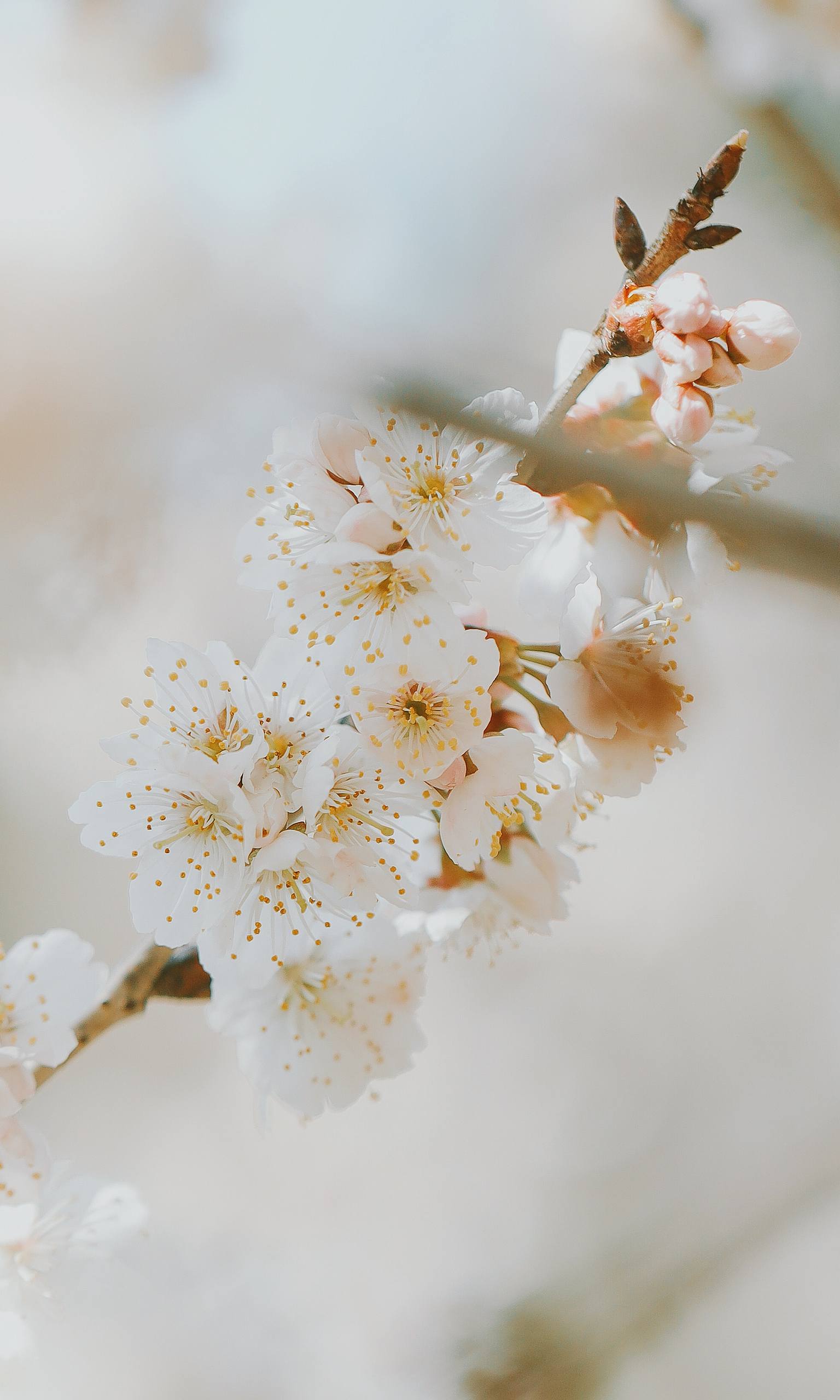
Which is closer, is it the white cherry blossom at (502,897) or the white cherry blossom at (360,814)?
the white cherry blossom at (360,814)

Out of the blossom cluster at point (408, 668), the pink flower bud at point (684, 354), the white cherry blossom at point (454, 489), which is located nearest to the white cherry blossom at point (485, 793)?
the blossom cluster at point (408, 668)

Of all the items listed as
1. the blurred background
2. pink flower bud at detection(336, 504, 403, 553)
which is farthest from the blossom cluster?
the blurred background

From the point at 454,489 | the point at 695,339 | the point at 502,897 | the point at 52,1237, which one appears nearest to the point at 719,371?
the point at 695,339

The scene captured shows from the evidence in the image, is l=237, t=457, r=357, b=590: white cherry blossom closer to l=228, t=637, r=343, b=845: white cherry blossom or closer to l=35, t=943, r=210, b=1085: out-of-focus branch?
l=228, t=637, r=343, b=845: white cherry blossom

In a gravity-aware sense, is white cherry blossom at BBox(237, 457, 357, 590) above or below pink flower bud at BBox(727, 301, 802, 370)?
above

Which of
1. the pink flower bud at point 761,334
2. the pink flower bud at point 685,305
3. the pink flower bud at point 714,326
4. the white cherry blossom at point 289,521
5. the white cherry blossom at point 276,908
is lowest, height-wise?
the white cherry blossom at point 276,908

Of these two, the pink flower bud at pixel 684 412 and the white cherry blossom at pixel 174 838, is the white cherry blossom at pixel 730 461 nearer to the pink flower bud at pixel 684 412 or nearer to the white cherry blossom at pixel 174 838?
the pink flower bud at pixel 684 412

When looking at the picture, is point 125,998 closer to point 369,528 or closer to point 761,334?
point 369,528

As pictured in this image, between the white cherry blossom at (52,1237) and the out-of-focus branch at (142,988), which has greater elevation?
the out-of-focus branch at (142,988)
